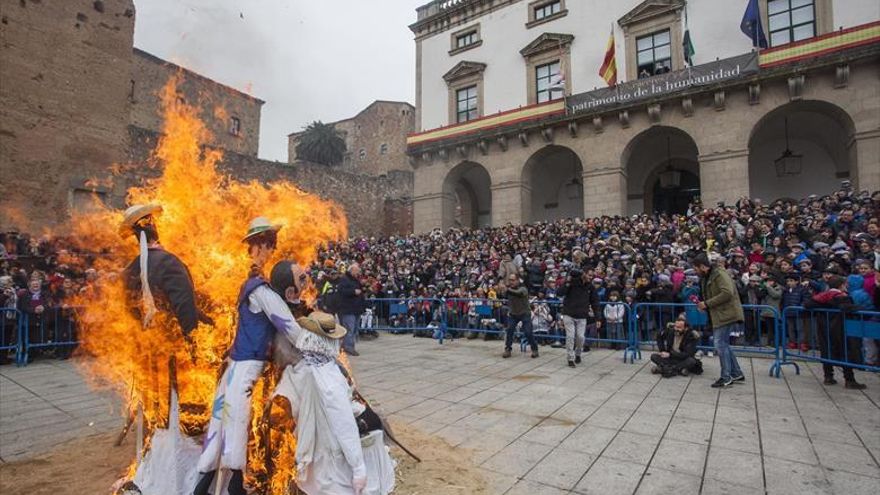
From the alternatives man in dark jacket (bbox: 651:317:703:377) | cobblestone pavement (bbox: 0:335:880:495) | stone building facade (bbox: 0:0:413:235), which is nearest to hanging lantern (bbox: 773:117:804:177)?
cobblestone pavement (bbox: 0:335:880:495)

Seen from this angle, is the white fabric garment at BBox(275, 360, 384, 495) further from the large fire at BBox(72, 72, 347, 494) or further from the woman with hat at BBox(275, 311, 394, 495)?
the large fire at BBox(72, 72, 347, 494)

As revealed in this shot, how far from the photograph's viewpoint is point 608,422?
17.3 ft

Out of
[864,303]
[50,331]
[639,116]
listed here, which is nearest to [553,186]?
[639,116]

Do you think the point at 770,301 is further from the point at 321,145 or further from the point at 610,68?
the point at 321,145

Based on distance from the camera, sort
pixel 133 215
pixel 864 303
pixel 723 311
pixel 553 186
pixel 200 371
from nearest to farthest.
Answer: pixel 133 215 → pixel 200 371 → pixel 723 311 → pixel 864 303 → pixel 553 186

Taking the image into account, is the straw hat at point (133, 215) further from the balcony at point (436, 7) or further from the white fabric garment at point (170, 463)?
the balcony at point (436, 7)

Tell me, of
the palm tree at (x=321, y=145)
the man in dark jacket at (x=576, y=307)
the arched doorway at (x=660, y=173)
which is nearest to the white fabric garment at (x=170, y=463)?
the man in dark jacket at (x=576, y=307)

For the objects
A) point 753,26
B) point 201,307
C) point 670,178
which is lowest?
point 201,307

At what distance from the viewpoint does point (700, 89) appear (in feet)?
60.2

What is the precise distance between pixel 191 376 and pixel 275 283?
3.68ft

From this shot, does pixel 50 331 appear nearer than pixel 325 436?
No

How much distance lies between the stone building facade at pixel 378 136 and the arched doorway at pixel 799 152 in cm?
3443

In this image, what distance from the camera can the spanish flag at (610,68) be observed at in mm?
20438

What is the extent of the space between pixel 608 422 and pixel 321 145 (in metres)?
48.9
